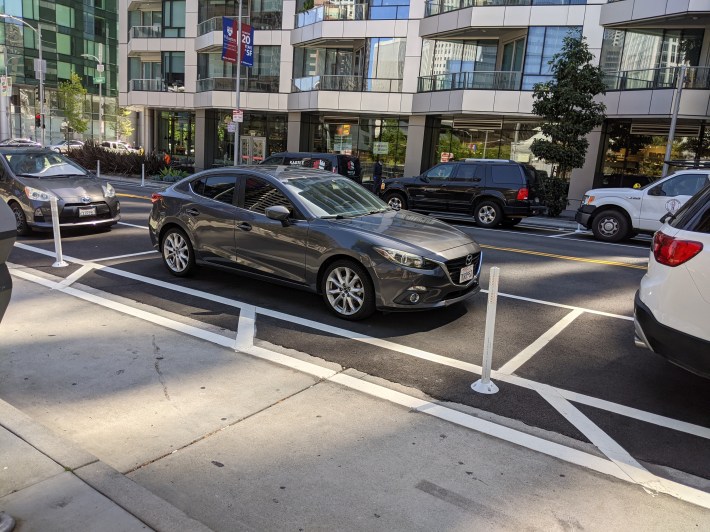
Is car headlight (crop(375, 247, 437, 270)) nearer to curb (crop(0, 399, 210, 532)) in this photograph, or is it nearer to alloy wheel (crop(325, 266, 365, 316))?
alloy wheel (crop(325, 266, 365, 316))

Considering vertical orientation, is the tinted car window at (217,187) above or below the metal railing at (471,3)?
below

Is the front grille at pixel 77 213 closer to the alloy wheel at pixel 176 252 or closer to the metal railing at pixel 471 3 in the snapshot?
the alloy wheel at pixel 176 252

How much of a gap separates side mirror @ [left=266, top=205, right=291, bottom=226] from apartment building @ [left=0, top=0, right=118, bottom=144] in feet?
177

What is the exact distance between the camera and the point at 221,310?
669cm

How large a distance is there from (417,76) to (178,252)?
76.0 feet

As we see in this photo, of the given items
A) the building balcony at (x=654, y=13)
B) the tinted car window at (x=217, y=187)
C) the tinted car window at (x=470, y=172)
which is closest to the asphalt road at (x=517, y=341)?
the tinted car window at (x=217, y=187)

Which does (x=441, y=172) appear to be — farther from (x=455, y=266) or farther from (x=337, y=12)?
(x=337, y=12)

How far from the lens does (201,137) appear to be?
38.2 meters

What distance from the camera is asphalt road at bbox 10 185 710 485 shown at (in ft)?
14.1

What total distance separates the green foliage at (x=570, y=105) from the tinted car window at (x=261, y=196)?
1551cm

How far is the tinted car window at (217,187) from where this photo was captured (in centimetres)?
752

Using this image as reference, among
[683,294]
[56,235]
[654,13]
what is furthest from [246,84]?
[683,294]

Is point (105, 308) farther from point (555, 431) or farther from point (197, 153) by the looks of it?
point (197, 153)

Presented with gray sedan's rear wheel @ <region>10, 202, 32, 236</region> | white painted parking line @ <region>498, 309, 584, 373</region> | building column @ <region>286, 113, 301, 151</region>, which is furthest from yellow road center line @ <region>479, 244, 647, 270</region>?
building column @ <region>286, 113, 301, 151</region>
